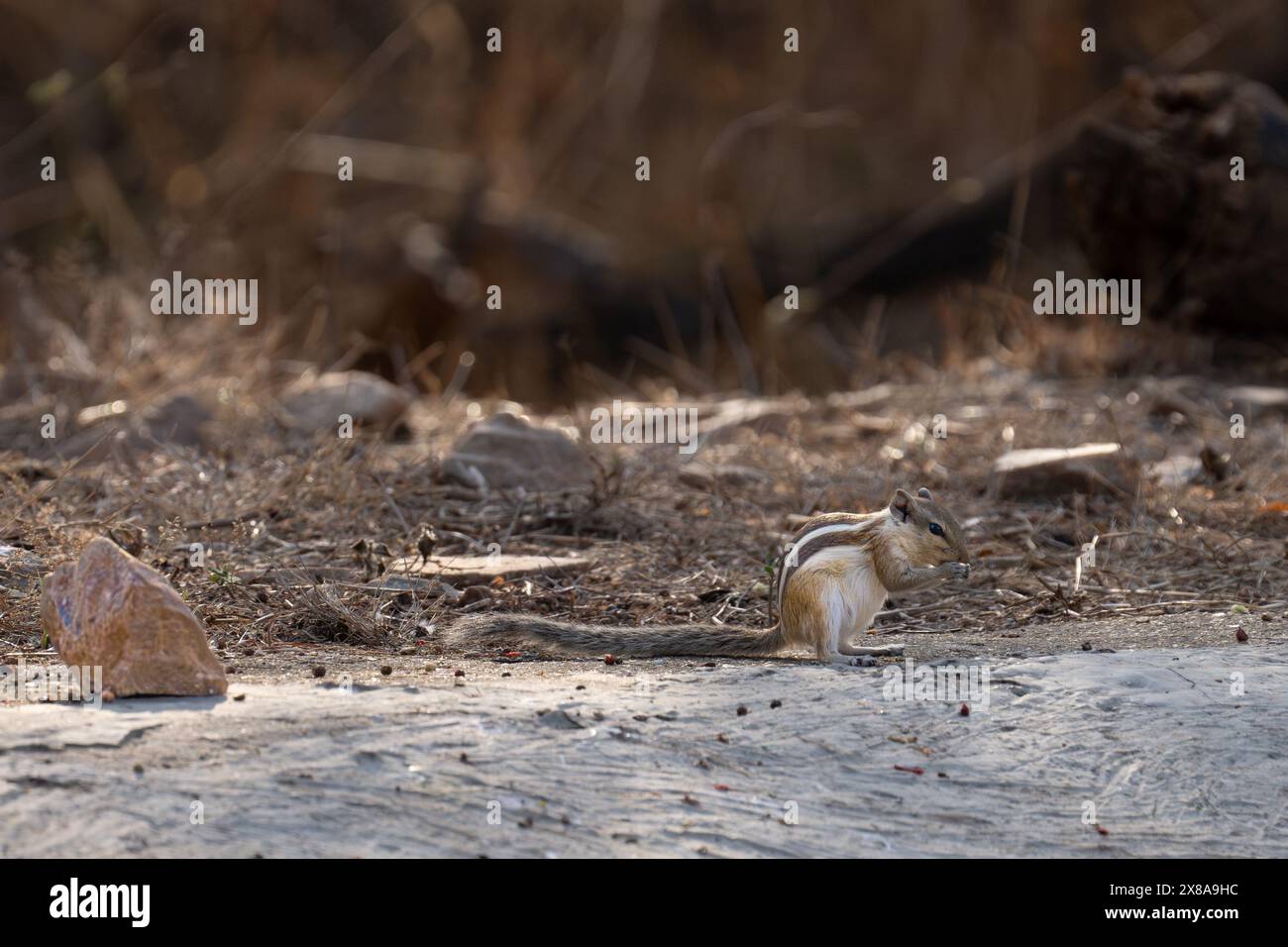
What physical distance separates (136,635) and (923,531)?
2.42 meters

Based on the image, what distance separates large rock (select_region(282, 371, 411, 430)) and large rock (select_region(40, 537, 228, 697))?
4036mm

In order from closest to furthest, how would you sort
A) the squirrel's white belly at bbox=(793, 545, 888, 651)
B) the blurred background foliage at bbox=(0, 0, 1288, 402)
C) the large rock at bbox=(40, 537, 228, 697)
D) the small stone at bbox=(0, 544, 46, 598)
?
the large rock at bbox=(40, 537, 228, 697)
the squirrel's white belly at bbox=(793, 545, 888, 651)
the small stone at bbox=(0, 544, 46, 598)
the blurred background foliage at bbox=(0, 0, 1288, 402)

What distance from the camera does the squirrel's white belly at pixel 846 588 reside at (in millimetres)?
4711

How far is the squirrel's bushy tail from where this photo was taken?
4742mm

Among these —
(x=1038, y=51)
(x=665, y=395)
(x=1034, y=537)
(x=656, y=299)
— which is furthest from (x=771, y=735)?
(x=1038, y=51)

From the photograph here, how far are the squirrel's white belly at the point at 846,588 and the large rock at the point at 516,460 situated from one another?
2574 mm

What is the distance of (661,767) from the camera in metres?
3.57

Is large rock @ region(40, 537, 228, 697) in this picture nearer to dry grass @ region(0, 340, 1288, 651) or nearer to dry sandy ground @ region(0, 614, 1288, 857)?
dry sandy ground @ region(0, 614, 1288, 857)

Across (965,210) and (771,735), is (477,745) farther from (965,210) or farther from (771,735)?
(965,210)

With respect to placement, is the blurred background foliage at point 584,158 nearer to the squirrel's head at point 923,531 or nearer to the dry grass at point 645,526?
the dry grass at point 645,526

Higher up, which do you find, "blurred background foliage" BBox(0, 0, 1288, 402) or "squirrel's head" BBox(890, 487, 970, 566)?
"blurred background foliage" BBox(0, 0, 1288, 402)

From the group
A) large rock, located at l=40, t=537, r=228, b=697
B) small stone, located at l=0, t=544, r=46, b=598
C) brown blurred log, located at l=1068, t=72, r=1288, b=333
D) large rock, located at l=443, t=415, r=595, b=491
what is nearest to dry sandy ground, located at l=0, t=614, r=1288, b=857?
large rock, located at l=40, t=537, r=228, b=697

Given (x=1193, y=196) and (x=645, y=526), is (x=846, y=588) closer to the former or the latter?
(x=645, y=526)

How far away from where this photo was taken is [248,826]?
308 centimetres
